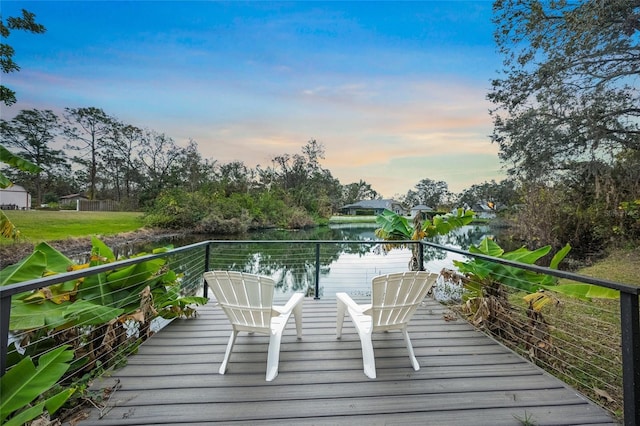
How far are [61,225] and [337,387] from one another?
20.2 m

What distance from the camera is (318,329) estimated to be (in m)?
3.34

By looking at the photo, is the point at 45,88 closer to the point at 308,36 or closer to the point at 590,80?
the point at 308,36

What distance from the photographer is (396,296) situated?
2.55 metres

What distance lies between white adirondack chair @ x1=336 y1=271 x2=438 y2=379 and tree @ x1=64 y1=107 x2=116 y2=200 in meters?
28.6

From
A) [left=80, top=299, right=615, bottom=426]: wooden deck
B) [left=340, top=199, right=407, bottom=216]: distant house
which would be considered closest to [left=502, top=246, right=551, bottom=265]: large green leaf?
[left=80, top=299, right=615, bottom=426]: wooden deck

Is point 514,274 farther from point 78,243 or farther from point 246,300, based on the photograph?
point 78,243

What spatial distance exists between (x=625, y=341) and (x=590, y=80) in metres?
8.31

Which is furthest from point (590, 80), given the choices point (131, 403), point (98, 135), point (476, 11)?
point (98, 135)

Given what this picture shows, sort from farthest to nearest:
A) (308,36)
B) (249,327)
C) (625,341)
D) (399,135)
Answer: (399,135) → (308,36) → (249,327) → (625,341)

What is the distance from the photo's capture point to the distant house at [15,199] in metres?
15.4

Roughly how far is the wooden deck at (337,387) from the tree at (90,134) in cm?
2781

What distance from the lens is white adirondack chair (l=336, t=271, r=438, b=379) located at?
2.43 metres

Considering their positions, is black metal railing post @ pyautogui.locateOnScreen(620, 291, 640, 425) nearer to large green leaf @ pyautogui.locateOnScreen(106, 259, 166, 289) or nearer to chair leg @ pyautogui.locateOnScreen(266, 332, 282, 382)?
chair leg @ pyautogui.locateOnScreen(266, 332, 282, 382)

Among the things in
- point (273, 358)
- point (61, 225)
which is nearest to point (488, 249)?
point (273, 358)
